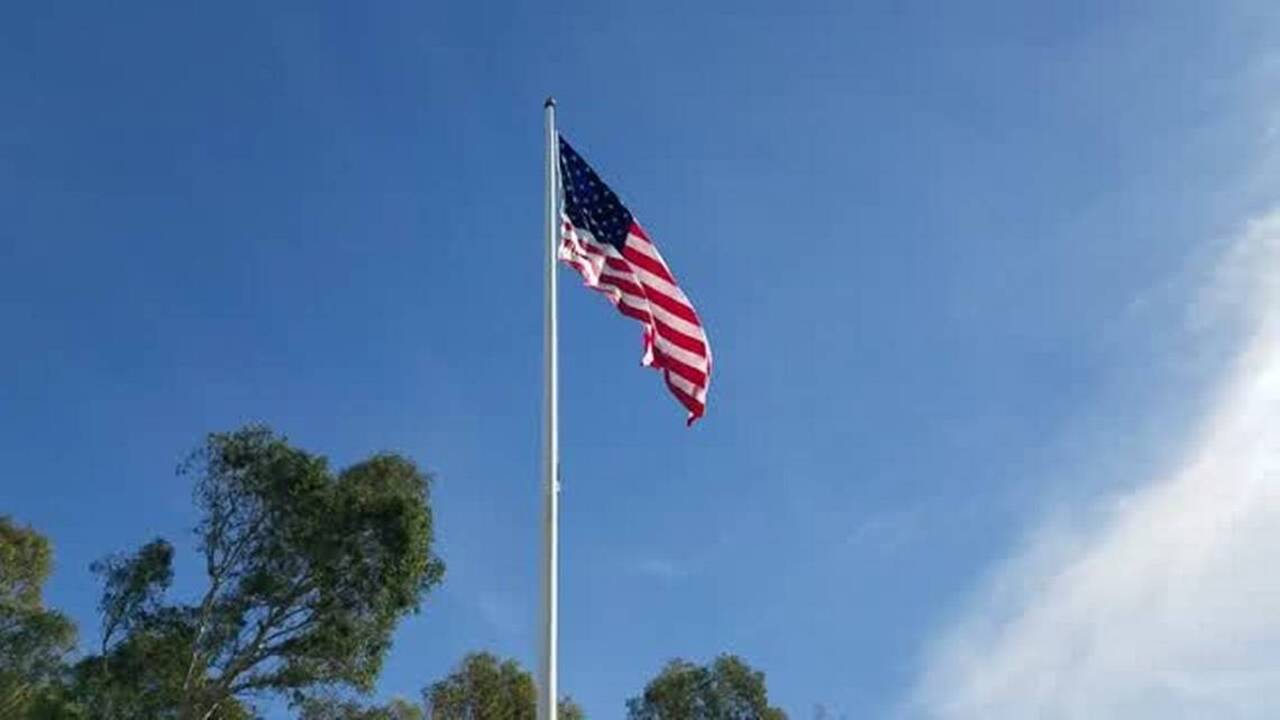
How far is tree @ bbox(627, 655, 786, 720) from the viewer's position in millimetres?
49500

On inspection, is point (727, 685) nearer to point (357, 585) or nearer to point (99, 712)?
point (357, 585)

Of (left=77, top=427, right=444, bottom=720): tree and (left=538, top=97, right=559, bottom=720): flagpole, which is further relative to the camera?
(left=77, top=427, right=444, bottom=720): tree

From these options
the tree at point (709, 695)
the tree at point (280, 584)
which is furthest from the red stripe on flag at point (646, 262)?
the tree at point (709, 695)


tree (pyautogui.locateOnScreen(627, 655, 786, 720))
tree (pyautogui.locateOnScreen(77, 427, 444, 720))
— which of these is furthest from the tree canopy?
tree (pyautogui.locateOnScreen(627, 655, 786, 720))


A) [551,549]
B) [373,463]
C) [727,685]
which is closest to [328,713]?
[373,463]

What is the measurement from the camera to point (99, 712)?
106 feet

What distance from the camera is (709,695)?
4975cm

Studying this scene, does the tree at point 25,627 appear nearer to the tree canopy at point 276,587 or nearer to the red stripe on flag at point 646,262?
the tree canopy at point 276,587

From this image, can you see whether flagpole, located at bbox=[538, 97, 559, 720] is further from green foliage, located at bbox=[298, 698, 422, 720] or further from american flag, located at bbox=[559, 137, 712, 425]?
green foliage, located at bbox=[298, 698, 422, 720]

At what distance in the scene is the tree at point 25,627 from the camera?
118ft

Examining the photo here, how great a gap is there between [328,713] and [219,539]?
469 cm

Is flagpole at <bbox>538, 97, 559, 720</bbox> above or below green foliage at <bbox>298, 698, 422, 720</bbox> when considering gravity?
below

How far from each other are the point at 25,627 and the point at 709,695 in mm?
21208

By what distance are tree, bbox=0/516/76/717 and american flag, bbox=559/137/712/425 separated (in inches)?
822
